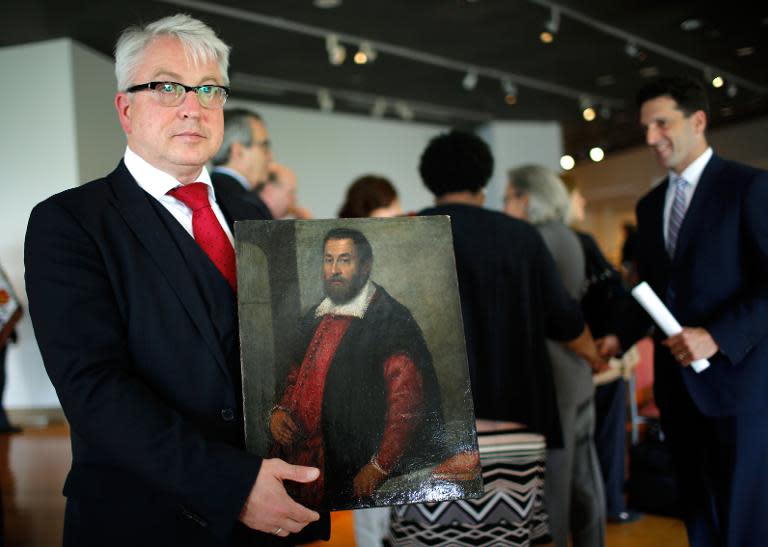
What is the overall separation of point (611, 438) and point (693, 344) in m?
2.08

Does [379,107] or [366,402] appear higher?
[379,107]

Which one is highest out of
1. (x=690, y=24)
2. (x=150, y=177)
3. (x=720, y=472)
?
(x=690, y=24)

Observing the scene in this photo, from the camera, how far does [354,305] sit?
1.34m

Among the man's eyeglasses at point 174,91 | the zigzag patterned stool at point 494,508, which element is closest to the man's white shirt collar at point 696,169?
the zigzag patterned stool at point 494,508

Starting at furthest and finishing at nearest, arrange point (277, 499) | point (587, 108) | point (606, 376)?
point (587, 108), point (606, 376), point (277, 499)

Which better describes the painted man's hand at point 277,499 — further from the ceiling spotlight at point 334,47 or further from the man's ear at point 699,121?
the ceiling spotlight at point 334,47

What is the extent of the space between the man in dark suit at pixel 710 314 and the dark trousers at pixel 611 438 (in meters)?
1.48

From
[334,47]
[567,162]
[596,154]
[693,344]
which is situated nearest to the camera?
[693,344]

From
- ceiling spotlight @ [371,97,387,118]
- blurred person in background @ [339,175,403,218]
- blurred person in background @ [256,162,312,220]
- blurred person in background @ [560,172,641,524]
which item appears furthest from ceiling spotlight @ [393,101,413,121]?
blurred person in background @ [560,172,641,524]

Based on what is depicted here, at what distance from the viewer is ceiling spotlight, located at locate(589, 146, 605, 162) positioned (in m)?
15.2

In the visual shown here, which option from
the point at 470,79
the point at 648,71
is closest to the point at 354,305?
the point at 470,79

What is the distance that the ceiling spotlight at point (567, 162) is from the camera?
566 inches

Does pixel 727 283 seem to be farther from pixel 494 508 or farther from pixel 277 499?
pixel 277 499

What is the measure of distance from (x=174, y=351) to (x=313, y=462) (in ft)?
1.00
